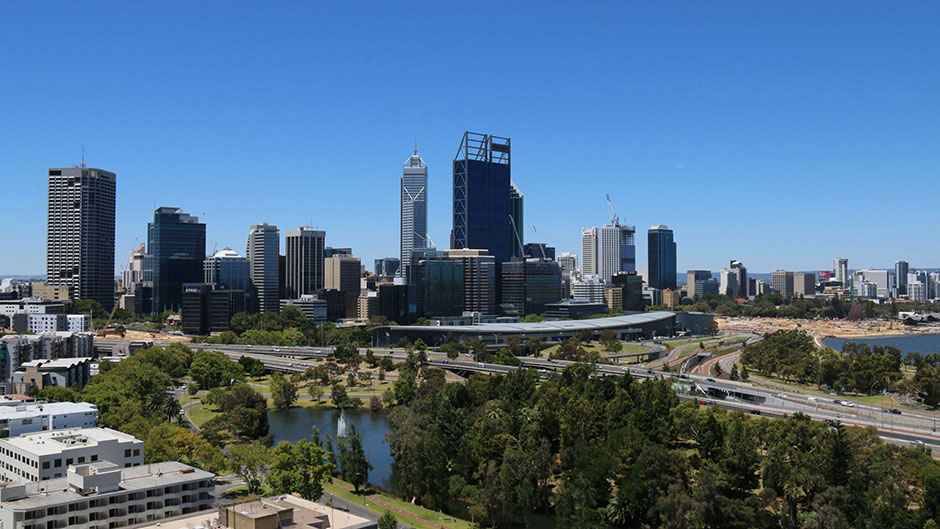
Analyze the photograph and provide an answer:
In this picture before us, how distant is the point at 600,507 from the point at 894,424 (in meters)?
30.2

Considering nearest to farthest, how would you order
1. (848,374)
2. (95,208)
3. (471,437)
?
(471,437), (848,374), (95,208)

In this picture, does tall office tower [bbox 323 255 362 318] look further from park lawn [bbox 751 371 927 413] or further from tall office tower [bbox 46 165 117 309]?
park lawn [bbox 751 371 927 413]

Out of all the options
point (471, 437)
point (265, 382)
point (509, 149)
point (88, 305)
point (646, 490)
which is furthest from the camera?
point (509, 149)

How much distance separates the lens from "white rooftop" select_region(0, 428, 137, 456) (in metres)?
41.2

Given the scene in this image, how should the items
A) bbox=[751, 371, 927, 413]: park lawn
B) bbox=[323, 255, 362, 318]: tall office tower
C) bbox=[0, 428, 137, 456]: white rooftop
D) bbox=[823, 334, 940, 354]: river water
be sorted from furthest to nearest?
bbox=[323, 255, 362, 318]: tall office tower < bbox=[823, 334, 940, 354]: river water < bbox=[751, 371, 927, 413]: park lawn < bbox=[0, 428, 137, 456]: white rooftop

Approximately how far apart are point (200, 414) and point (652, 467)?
44831mm

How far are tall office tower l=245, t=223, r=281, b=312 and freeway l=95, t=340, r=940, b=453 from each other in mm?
46184

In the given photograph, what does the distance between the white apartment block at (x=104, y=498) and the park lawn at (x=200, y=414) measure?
2888cm

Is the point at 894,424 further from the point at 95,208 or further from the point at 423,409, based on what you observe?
the point at 95,208

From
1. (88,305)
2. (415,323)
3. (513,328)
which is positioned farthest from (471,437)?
(88,305)

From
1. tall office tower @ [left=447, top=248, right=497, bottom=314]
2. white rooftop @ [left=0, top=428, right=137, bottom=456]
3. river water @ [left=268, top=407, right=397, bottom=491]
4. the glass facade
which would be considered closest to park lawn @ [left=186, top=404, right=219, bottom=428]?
river water @ [left=268, top=407, right=397, bottom=491]

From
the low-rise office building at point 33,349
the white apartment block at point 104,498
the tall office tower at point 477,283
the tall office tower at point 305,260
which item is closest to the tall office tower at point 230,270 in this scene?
the tall office tower at point 305,260

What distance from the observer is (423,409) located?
6062 centimetres

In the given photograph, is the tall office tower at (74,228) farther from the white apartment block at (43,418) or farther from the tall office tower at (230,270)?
the white apartment block at (43,418)
